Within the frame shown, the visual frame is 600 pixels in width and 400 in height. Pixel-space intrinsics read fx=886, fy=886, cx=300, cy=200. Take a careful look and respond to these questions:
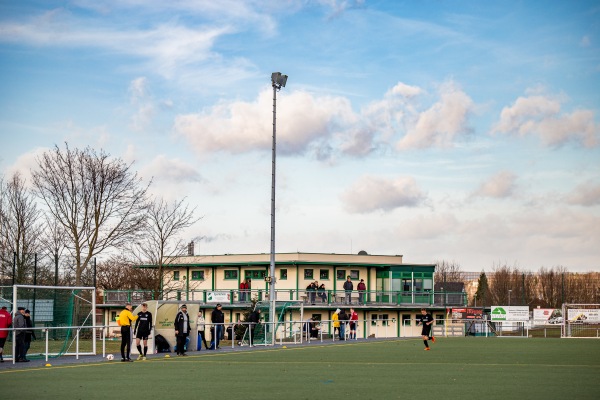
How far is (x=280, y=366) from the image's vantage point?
24.1m

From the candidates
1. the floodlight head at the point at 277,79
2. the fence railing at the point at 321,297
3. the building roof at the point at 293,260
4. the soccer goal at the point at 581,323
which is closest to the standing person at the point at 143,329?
the floodlight head at the point at 277,79

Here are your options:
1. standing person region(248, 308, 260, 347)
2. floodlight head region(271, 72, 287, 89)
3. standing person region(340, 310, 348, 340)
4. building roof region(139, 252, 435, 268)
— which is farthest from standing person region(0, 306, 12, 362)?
building roof region(139, 252, 435, 268)

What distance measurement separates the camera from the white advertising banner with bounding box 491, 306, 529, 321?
54312 millimetres

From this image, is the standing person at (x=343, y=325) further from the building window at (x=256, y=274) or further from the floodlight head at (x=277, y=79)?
the building window at (x=256, y=274)

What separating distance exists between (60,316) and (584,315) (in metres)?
32.4

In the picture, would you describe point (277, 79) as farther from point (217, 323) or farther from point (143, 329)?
point (143, 329)

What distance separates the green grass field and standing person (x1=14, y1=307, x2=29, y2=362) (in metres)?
2.39

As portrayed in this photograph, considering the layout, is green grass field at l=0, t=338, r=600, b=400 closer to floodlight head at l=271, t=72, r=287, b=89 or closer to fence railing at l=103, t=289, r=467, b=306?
floodlight head at l=271, t=72, r=287, b=89

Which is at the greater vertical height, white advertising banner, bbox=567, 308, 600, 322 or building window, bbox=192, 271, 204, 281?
building window, bbox=192, 271, 204, 281

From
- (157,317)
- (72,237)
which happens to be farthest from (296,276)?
(157,317)

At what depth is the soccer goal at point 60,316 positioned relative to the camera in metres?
28.9

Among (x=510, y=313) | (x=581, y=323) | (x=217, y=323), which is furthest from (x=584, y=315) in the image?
(x=217, y=323)

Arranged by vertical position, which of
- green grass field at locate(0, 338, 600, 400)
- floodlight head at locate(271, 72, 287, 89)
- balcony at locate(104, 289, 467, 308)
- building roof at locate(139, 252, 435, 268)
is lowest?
green grass field at locate(0, 338, 600, 400)

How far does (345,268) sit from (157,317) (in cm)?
3923
